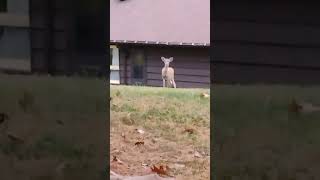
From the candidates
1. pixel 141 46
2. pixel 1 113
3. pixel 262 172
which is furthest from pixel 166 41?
pixel 262 172

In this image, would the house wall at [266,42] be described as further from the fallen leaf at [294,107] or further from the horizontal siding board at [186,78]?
the horizontal siding board at [186,78]

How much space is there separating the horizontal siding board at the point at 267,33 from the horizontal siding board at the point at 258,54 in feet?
0.06

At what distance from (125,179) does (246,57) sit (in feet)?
1.53

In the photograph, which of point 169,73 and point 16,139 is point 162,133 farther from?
point 169,73

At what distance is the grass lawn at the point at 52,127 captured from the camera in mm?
1468

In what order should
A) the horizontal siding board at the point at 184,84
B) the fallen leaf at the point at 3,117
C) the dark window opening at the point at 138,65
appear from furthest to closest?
1. the dark window opening at the point at 138,65
2. the horizontal siding board at the point at 184,84
3. the fallen leaf at the point at 3,117

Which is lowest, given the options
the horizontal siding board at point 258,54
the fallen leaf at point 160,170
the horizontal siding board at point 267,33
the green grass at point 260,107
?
the fallen leaf at point 160,170

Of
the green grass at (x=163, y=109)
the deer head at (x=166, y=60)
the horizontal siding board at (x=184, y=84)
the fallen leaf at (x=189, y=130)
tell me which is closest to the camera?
the fallen leaf at (x=189, y=130)

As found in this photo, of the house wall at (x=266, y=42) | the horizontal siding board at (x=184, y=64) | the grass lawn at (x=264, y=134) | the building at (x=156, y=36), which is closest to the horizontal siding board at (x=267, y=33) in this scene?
the house wall at (x=266, y=42)

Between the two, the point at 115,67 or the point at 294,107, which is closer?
the point at 294,107

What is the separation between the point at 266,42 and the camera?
4.23ft

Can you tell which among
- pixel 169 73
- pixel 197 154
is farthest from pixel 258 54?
pixel 169 73

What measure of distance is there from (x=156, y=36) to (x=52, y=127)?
1.72 m

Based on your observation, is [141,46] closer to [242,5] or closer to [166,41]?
[166,41]
